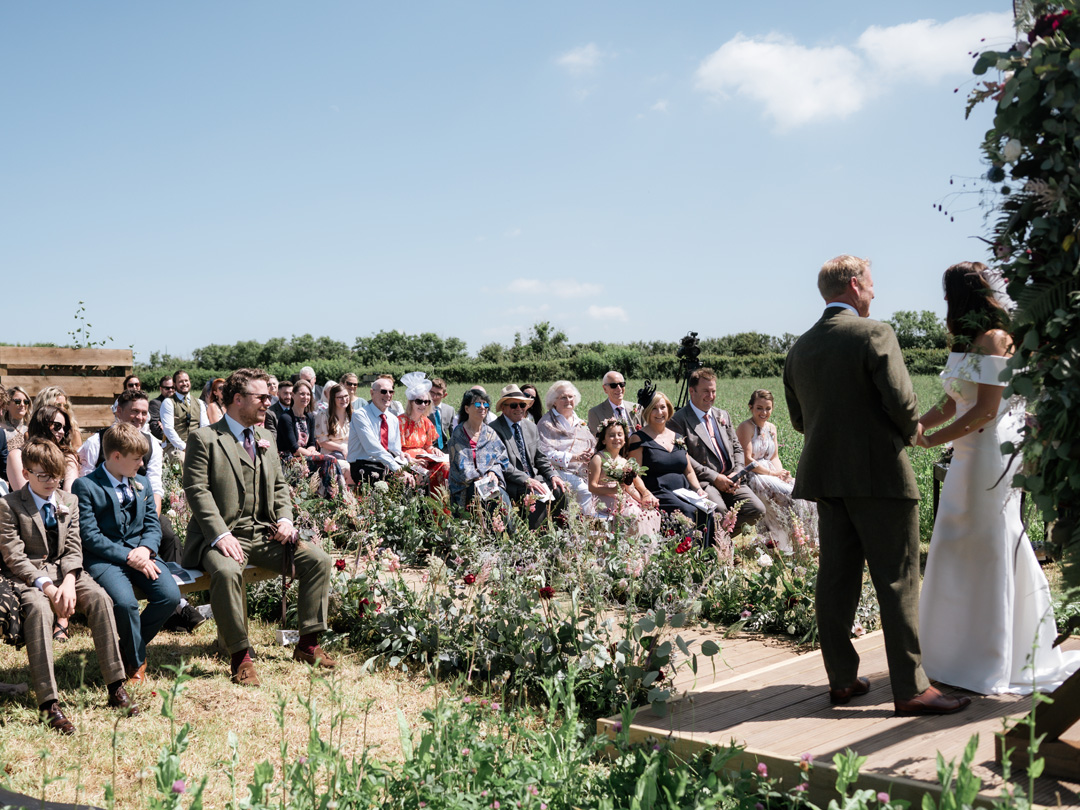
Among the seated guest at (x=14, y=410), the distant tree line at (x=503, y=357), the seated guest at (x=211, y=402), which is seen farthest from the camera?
the distant tree line at (x=503, y=357)

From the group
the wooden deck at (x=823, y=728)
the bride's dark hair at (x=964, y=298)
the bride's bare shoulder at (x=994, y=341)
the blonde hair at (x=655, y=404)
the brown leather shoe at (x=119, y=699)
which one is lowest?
the brown leather shoe at (x=119, y=699)

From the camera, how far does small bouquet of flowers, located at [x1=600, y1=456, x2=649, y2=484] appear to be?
6.40 meters

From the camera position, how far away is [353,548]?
6.91 meters

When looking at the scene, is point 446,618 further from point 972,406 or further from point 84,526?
point 972,406

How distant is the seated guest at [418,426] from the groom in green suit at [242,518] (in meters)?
3.36

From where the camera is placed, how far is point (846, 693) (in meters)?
3.66

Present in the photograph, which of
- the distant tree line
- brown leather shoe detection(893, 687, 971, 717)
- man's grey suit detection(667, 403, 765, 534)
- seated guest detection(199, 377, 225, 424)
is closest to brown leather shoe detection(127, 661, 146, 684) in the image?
brown leather shoe detection(893, 687, 971, 717)

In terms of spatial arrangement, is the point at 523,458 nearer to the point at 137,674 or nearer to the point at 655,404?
the point at 655,404

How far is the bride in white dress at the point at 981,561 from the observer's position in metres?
3.68

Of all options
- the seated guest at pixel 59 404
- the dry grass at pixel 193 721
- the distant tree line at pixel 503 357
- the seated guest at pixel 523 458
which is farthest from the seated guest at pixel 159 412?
the distant tree line at pixel 503 357

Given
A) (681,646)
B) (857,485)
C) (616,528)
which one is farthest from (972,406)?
(616,528)

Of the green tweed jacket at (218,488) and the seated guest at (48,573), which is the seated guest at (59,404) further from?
→ the green tweed jacket at (218,488)

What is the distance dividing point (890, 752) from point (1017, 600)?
1.15m

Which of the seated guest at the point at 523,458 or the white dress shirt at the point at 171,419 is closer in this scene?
the seated guest at the point at 523,458
